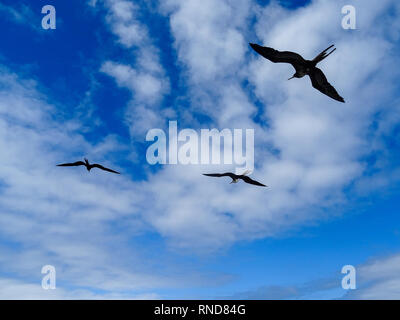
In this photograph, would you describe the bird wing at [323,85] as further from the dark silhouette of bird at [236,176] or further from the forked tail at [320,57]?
the dark silhouette of bird at [236,176]

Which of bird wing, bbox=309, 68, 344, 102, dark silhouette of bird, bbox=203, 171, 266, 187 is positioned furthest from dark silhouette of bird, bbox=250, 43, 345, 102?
dark silhouette of bird, bbox=203, 171, 266, 187

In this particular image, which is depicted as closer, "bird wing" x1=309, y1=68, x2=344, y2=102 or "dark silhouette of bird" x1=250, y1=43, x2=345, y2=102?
"dark silhouette of bird" x1=250, y1=43, x2=345, y2=102

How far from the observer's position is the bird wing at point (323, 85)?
2722 centimetres

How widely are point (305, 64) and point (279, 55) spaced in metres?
2.20

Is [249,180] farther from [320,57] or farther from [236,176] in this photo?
[320,57]

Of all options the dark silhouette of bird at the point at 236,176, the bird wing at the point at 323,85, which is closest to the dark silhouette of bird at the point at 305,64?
the bird wing at the point at 323,85

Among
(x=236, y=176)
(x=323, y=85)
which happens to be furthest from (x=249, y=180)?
(x=323, y=85)

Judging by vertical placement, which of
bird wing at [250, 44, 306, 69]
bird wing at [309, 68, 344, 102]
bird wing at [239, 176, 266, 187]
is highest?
bird wing at [250, 44, 306, 69]

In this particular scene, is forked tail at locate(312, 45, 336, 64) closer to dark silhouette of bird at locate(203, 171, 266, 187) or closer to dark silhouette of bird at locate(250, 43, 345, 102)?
dark silhouette of bird at locate(250, 43, 345, 102)

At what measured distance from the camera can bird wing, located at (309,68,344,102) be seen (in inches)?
1072
